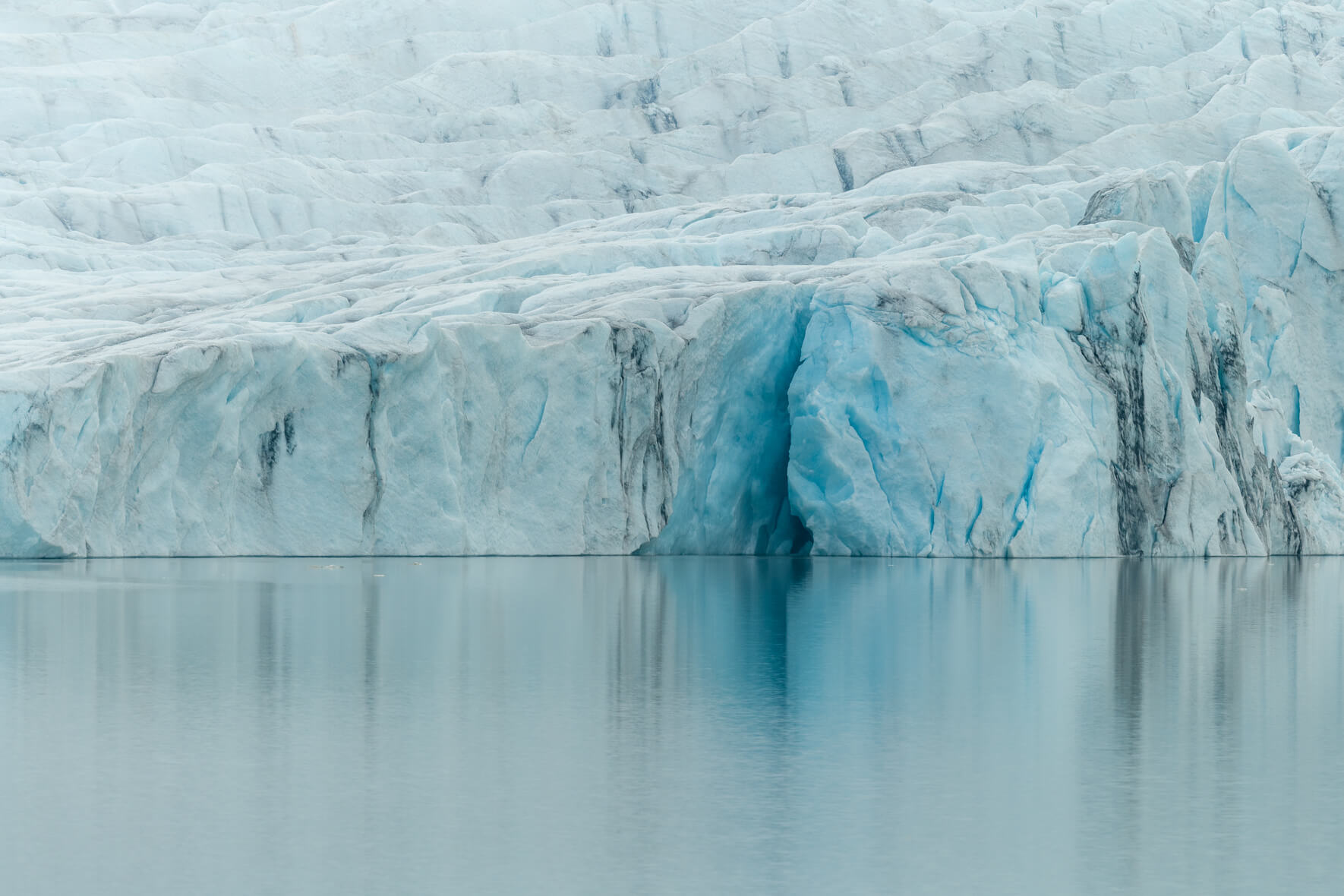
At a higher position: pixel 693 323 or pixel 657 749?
pixel 693 323

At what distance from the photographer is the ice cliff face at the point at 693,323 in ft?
76.4

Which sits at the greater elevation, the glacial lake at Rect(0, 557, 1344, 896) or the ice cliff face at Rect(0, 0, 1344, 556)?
the ice cliff face at Rect(0, 0, 1344, 556)

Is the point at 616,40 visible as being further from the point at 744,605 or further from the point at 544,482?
the point at 744,605

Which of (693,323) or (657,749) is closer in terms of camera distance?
(657,749)

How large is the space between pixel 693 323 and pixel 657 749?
58.2ft

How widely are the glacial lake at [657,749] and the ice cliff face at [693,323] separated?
7.85 metres

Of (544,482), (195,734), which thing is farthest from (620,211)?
(195,734)

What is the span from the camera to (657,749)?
815cm

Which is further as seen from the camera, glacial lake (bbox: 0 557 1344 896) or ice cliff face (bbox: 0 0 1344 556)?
ice cliff face (bbox: 0 0 1344 556)

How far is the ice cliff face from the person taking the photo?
23.3 metres

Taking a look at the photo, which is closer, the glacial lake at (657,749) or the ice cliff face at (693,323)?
the glacial lake at (657,749)

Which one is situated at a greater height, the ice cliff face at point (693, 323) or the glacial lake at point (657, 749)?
the ice cliff face at point (693, 323)

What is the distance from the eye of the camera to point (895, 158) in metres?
47.5

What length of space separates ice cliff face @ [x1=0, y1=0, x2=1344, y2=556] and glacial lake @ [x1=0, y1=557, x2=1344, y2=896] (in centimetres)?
785
